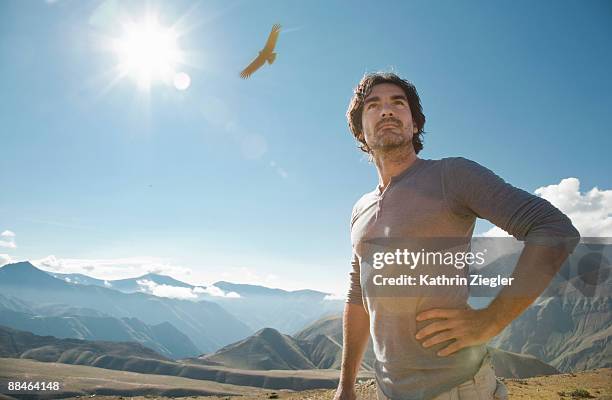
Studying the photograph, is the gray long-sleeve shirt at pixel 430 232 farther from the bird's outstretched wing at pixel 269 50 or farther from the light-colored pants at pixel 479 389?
the bird's outstretched wing at pixel 269 50

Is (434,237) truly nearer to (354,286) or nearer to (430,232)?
(430,232)

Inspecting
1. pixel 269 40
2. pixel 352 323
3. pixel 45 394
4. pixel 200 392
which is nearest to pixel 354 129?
pixel 269 40

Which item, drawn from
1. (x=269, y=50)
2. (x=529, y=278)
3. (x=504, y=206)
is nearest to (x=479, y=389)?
(x=529, y=278)

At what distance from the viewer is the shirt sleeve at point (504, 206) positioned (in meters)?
2.21

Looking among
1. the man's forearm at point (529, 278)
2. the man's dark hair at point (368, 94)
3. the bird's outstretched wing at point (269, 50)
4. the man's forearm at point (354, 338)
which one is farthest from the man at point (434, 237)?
the bird's outstretched wing at point (269, 50)

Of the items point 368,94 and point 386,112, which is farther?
point 368,94

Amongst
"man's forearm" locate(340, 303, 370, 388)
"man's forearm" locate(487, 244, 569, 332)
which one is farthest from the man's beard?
"man's forearm" locate(340, 303, 370, 388)

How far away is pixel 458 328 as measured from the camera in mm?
2457

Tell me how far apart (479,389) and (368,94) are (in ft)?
8.33

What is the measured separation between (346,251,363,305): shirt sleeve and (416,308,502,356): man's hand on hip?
3.85 ft

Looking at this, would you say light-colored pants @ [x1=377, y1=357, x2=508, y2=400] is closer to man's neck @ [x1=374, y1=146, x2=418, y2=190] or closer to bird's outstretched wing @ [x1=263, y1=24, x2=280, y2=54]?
man's neck @ [x1=374, y1=146, x2=418, y2=190]

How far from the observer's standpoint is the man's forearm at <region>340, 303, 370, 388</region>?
11.9ft

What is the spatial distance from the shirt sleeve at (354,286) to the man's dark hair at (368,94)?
4.03 feet

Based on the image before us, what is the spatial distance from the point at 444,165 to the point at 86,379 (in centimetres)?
19390
